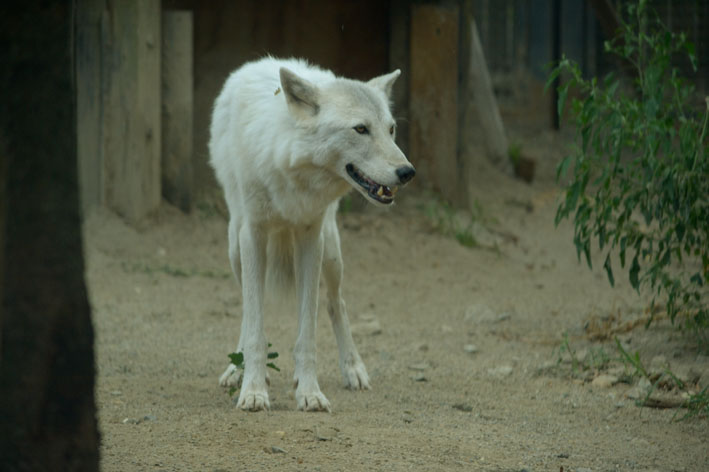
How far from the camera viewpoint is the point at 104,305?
5609 millimetres

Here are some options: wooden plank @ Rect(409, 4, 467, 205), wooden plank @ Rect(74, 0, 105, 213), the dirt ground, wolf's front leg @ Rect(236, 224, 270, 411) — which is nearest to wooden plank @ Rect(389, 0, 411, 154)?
wooden plank @ Rect(409, 4, 467, 205)

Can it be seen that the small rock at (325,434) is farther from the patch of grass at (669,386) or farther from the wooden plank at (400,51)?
the wooden plank at (400,51)

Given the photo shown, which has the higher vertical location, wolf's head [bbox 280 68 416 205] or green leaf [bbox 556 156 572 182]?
wolf's head [bbox 280 68 416 205]

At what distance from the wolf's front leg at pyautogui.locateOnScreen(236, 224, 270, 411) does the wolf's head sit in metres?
0.55

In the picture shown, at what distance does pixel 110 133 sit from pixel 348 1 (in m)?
2.80

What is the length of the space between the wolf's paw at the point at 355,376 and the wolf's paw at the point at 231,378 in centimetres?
55

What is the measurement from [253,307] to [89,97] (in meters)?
3.71

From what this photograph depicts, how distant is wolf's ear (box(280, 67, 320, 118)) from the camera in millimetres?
3543

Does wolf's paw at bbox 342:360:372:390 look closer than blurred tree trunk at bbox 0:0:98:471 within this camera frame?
No

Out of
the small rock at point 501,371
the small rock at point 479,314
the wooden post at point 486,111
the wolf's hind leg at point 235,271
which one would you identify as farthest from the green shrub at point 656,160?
the wooden post at point 486,111

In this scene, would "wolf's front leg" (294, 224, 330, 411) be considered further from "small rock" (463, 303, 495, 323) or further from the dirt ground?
"small rock" (463, 303, 495, 323)

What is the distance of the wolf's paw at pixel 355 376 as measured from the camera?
4.18 meters

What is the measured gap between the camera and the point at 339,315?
14.3 ft

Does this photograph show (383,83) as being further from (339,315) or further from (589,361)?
(589,361)
